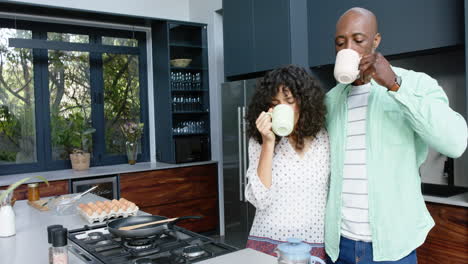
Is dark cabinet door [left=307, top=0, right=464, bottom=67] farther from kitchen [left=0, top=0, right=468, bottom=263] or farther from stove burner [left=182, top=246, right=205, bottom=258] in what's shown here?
stove burner [left=182, top=246, right=205, bottom=258]

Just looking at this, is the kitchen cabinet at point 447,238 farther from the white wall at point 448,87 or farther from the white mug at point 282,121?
the white mug at point 282,121

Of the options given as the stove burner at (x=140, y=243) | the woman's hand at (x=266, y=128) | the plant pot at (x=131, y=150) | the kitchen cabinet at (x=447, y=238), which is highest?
the woman's hand at (x=266, y=128)

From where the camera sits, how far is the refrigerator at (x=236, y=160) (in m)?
3.85

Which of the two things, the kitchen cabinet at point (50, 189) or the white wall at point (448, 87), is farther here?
the kitchen cabinet at point (50, 189)

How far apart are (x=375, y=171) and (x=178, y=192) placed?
3265 mm

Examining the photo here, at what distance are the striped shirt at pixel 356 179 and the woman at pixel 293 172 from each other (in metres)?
0.09

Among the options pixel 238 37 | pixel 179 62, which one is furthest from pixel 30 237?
pixel 179 62

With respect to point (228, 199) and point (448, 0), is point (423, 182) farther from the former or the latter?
point (228, 199)

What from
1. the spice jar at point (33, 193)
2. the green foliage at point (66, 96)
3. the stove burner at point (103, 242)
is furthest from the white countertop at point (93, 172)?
the stove burner at point (103, 242)

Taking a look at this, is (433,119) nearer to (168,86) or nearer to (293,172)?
(293,172)

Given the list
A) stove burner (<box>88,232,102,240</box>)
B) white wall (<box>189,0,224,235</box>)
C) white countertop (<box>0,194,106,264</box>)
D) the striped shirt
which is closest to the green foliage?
white wall (<box>189,0,224,235</box>)

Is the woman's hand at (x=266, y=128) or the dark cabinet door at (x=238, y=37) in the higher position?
the dark cabinet door at (x=238, y=37)

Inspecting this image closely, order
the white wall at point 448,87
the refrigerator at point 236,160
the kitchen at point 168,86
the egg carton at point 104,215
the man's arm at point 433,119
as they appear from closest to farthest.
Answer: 1. the man's arm at point 433,119
2. the egg carton at point 104,215
3. the white wall at point 448,87
4. the kitchen at point 168,86
5. the refrigerator at point 236,160

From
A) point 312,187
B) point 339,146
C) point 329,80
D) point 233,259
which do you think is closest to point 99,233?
point 233,259
